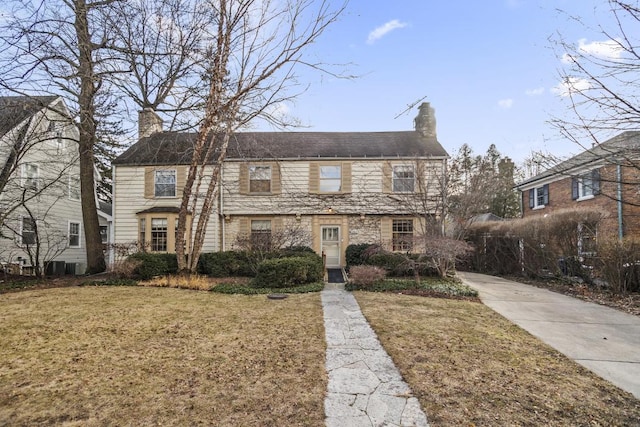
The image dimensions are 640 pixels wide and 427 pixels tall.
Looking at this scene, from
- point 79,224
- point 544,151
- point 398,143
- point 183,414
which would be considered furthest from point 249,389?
point 79,224

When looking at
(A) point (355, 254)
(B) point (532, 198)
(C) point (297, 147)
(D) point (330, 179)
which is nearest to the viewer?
(A) point (355, 254)

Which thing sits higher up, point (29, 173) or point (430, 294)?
point (29, 173)

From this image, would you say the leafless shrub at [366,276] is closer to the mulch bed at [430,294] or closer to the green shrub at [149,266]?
the mulch bed at [430,294]

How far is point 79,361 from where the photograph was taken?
415 cm

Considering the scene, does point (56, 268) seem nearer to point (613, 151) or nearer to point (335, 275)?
point (335, 275)

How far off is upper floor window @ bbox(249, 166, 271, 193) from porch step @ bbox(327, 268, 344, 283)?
448 centimetres

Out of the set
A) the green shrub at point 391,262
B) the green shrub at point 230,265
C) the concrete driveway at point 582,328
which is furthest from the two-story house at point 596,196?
the green shrub at point 230,265

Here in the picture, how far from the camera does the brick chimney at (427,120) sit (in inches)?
634

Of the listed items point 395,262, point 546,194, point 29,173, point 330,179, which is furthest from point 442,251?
point 29,173

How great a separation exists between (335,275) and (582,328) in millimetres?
7907

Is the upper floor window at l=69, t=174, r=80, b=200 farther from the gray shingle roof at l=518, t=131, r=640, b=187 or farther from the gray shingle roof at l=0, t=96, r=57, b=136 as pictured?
the gray shingle roof at l=518, t=131, r=640, b=187

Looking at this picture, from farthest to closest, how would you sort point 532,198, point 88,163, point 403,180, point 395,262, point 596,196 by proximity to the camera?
point 532,198 < point 403,180 < point 596,196 < point 88,163 < point 395,262

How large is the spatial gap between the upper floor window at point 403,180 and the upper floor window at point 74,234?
1624cm

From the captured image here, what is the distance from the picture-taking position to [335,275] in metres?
12.7
